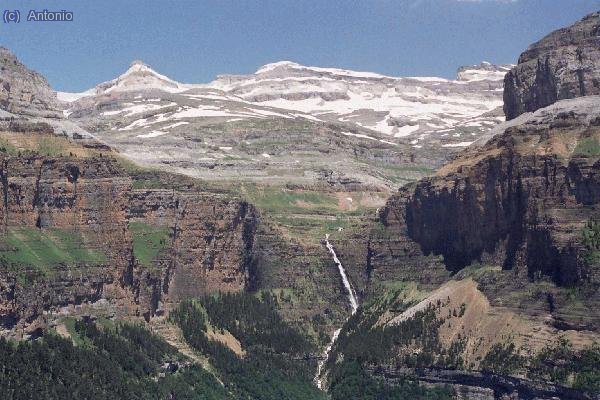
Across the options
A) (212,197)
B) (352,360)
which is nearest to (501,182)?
(352,360)

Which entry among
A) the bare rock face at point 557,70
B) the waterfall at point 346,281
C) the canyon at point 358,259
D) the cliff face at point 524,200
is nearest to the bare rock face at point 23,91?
the canyon at point 358,259

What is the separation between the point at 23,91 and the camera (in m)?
153

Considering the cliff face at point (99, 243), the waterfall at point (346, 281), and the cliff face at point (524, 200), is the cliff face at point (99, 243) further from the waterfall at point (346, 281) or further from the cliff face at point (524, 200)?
the cliff face at point (524, 200)

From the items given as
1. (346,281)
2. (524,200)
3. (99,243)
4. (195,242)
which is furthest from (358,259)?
(99,243)

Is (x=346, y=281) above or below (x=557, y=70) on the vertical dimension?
below

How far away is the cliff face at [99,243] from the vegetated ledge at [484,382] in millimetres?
27320

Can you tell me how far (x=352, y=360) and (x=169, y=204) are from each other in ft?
99.0

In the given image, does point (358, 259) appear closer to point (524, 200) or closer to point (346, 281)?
point (346, 281)

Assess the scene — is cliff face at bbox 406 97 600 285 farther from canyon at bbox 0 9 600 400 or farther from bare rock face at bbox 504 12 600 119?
bare rock face at bbox 504 12 600 119

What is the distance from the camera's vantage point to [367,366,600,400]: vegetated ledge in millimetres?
107750

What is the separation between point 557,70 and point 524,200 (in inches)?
1255

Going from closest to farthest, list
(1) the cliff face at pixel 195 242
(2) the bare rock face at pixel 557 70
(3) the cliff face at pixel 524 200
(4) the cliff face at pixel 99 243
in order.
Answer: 1. (4) the cliff face at pixel 99 243
2. (3) the cliff face at pixel 524 200
3. (1) the cliff face at pixel 195 242
4. (2) the bare rock face at pixel 557 70

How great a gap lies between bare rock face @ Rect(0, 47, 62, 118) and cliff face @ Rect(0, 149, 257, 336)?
60.5 ft

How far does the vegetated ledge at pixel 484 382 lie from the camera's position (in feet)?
354
